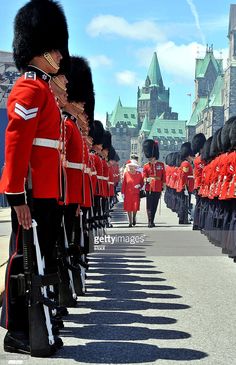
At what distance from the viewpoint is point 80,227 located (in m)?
7.30

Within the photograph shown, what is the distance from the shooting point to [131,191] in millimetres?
18844

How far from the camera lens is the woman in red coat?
60.7 ft

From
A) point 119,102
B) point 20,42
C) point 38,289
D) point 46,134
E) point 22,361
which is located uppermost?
point 119,102

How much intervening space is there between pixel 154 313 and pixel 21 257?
189cm

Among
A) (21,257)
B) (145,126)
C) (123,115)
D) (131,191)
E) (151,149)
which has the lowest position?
(21,257)

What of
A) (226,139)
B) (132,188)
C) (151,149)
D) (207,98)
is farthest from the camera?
(207,98)

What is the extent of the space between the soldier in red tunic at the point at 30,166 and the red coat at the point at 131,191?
1329 centimetres

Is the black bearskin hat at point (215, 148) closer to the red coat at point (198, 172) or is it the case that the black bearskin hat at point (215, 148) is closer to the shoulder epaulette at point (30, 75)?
the red coat at point (198, 172)

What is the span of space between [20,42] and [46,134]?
2.58ft

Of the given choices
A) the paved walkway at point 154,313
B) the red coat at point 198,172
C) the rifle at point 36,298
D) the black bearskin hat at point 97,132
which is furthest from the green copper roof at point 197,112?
the rifle at point 36,298

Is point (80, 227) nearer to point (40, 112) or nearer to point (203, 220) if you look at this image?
point (40, 112)

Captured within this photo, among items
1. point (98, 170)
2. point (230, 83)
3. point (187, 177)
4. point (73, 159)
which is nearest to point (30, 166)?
point (73, 159)

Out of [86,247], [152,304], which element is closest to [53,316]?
[152,304]

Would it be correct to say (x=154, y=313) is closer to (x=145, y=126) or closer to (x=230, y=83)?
(x=230, y=83)
